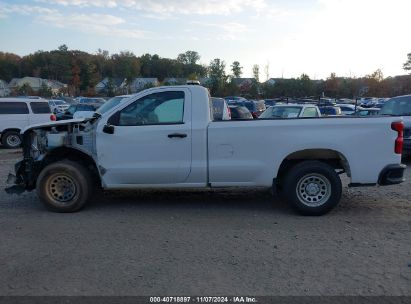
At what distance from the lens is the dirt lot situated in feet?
14.0

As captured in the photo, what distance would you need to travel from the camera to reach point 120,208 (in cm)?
724

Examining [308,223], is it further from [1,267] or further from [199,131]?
[1,267]

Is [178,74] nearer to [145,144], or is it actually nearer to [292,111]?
[292,111]

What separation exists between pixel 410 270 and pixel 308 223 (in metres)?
1.88

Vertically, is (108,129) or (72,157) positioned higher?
(108,129)

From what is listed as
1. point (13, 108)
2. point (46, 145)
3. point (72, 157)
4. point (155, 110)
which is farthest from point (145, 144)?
point (13, 108)

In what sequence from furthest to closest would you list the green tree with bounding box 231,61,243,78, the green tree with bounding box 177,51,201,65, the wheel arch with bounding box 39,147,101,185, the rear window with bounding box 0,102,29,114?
the green tree with bounding box 177,51,201,65 → the green tree with bounding box 231,61,243,78 → the rear window with bounding box 0,102,29,114 → the wheel arch with bounding box 39,147,101,185

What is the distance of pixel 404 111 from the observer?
12.4m

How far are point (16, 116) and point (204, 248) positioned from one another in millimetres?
14201

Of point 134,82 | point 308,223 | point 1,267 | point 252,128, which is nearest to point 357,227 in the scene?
point 308,223

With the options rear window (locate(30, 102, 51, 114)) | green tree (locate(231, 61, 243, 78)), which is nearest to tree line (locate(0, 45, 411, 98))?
green tree (locate(231, 61, 243, 78))

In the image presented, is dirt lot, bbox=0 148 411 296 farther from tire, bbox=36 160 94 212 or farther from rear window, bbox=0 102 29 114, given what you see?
rear window, bbox=0 102 29 114

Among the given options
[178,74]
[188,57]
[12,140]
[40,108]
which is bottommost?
[12,140]

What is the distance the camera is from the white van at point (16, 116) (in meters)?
17.1
